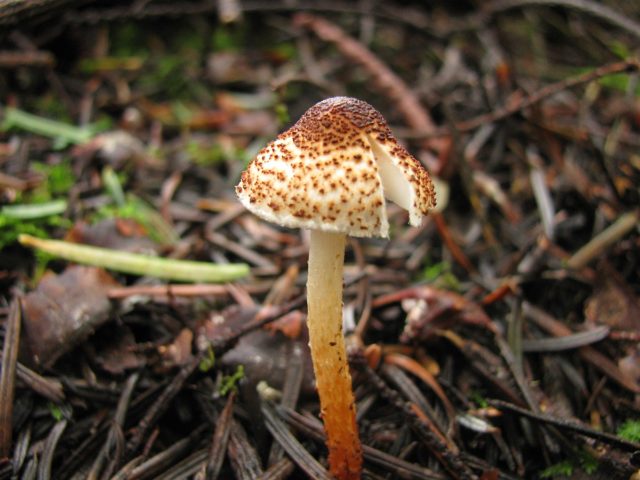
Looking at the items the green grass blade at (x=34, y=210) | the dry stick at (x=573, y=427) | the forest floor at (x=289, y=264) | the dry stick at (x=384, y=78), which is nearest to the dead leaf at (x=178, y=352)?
the forest floor at (x=289, y=264)

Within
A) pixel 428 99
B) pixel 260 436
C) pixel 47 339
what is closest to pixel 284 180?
pixel 260 436

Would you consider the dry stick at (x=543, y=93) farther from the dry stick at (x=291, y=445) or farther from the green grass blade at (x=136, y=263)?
the dry stick at (x=291, y=445)

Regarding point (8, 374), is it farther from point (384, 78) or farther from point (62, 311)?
point (384, 78)

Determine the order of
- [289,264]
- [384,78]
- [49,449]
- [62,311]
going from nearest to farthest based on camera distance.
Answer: [49,449], [62,311], [289,264], [384,78]

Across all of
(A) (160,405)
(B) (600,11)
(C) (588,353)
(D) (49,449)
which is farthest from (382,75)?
(D) (49,449)

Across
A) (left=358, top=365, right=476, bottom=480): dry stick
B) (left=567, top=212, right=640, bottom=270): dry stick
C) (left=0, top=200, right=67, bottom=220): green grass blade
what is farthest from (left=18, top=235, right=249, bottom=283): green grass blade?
(left=567, top=212, right=640, bottom=270): dry stick
